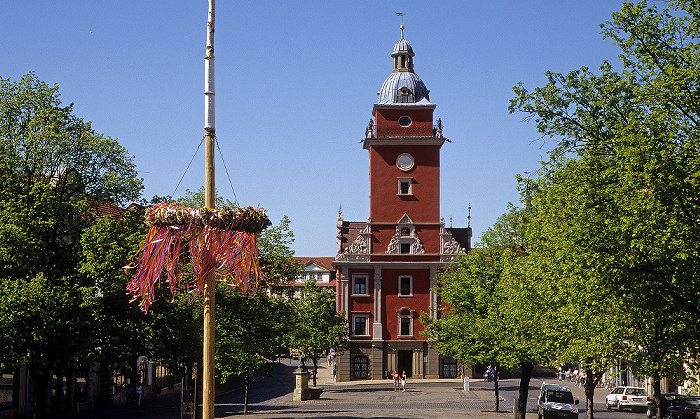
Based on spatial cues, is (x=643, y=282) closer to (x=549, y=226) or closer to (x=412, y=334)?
(x=549, y=226)

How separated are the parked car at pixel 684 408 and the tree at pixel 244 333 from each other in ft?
68.3

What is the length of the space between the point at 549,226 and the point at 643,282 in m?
5.94

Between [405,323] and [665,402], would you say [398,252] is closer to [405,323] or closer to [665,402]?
[405,323]

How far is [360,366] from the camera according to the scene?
78.1 m

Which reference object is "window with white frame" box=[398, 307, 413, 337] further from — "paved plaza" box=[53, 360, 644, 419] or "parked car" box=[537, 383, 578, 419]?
"parked car" box=[537, 383, 578, 419]

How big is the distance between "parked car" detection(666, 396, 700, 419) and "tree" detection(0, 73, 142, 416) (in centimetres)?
2918

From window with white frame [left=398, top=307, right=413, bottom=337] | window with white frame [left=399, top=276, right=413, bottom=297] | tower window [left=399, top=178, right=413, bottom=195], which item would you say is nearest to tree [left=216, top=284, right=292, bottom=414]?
window with white frame [left=398, top=307, right=413, bottom=337]

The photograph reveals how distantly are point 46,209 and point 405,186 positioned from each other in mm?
50156

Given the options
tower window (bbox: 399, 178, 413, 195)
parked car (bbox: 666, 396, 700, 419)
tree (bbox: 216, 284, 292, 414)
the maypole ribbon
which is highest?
tower window (bbox: 399, 178, 413, 195)

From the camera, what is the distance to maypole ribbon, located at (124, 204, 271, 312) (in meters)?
13.7

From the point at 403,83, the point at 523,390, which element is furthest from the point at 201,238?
the point at 403,83

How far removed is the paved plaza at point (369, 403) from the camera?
149ft

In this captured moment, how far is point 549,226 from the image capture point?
26.9 m

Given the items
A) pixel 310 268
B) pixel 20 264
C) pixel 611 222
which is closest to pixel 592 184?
pixel 611 222
